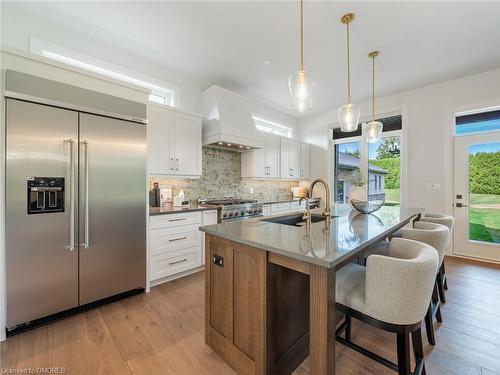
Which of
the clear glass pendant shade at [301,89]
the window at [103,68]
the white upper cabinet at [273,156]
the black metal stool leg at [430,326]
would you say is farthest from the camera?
the white upper cabinet at [273,156]

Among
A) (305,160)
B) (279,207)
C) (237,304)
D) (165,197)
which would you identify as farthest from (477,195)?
(165,197)

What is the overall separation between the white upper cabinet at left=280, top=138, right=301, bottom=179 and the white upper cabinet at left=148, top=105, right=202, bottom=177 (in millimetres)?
2185

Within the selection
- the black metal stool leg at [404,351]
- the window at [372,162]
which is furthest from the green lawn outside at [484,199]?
the black metal stool leg at [404,351]

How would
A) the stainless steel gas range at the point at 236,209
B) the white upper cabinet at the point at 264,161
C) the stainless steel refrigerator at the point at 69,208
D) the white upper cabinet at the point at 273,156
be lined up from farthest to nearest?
the white upper cabinet at the point at 273,156, the white upper cabinet at the point at 264,161, the stainless steel gas range at the point at 236,209, the stainless steel refrigerator at the point at 69,208

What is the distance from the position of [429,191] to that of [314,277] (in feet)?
14.0

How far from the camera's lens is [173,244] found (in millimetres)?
2881

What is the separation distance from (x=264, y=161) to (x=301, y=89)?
2.69m

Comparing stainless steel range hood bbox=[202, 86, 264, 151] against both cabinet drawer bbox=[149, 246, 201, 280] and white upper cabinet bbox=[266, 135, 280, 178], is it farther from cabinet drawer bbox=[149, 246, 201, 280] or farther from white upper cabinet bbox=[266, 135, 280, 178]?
cabinet drawer bbox=[149, 246, 201, 280]

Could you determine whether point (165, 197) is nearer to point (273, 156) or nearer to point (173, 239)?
point (173, 239)

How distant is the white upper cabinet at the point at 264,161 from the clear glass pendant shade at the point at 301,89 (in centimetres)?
240

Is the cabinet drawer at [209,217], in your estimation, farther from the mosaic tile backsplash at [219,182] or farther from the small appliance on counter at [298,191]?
the small appliance on counter at [298,191]

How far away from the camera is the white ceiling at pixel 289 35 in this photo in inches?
90.6

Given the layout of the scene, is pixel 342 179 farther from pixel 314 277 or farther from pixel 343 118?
pixel 314 277

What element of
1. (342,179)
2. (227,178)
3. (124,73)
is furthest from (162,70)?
(342,179)
